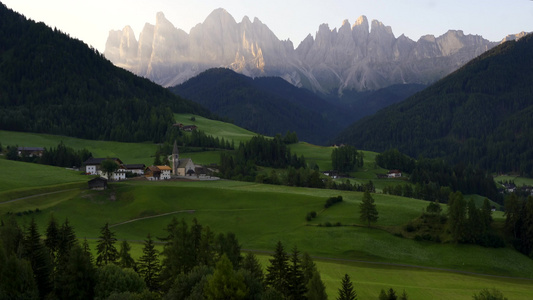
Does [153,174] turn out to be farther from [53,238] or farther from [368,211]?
[53,238]

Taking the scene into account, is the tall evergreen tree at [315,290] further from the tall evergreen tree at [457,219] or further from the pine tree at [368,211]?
the pine tree at [368,211]

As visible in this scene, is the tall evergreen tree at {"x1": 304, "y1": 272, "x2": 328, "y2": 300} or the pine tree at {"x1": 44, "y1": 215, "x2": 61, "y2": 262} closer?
the tall evergreen tree at {"x1": 304, "y1": 272, "x2": 328, "y2": 300}

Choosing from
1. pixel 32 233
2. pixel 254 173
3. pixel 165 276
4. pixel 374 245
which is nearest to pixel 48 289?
pixel 32 233

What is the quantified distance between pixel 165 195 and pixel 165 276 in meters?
57.3

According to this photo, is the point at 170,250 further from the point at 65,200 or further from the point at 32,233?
the point at 65,200

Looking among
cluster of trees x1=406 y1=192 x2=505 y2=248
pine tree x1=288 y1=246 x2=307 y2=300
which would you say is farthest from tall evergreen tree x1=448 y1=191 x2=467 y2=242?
pine tree x1=288 y1=246 x2=307 y2=300

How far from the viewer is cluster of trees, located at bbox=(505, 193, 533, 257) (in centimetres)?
8750

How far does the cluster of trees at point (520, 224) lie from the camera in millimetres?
87500

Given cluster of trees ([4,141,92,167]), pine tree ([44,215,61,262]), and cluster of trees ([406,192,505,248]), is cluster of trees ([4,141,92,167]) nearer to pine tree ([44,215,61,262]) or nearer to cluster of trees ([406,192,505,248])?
pine tree ([44,215,61,262])

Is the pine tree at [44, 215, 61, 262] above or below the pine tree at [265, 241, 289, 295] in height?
above

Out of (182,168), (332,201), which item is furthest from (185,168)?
(332,201)

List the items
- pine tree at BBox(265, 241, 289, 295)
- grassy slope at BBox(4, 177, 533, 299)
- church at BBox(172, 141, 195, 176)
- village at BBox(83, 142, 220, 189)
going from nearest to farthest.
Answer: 1. pine tree at BBox(265, 241, 289, 295)
2. grassy slope at BBox(4, 177, 533, 299)
3. village at BBox(83, 142, 220, 189)
4. church at BBox(172, 141, 195, 176)

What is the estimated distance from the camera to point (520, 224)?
9019 centimetres

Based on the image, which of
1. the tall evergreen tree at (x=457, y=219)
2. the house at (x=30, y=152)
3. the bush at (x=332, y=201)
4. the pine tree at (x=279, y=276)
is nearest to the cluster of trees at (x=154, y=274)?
the pine tree at (x=279, y=276)
